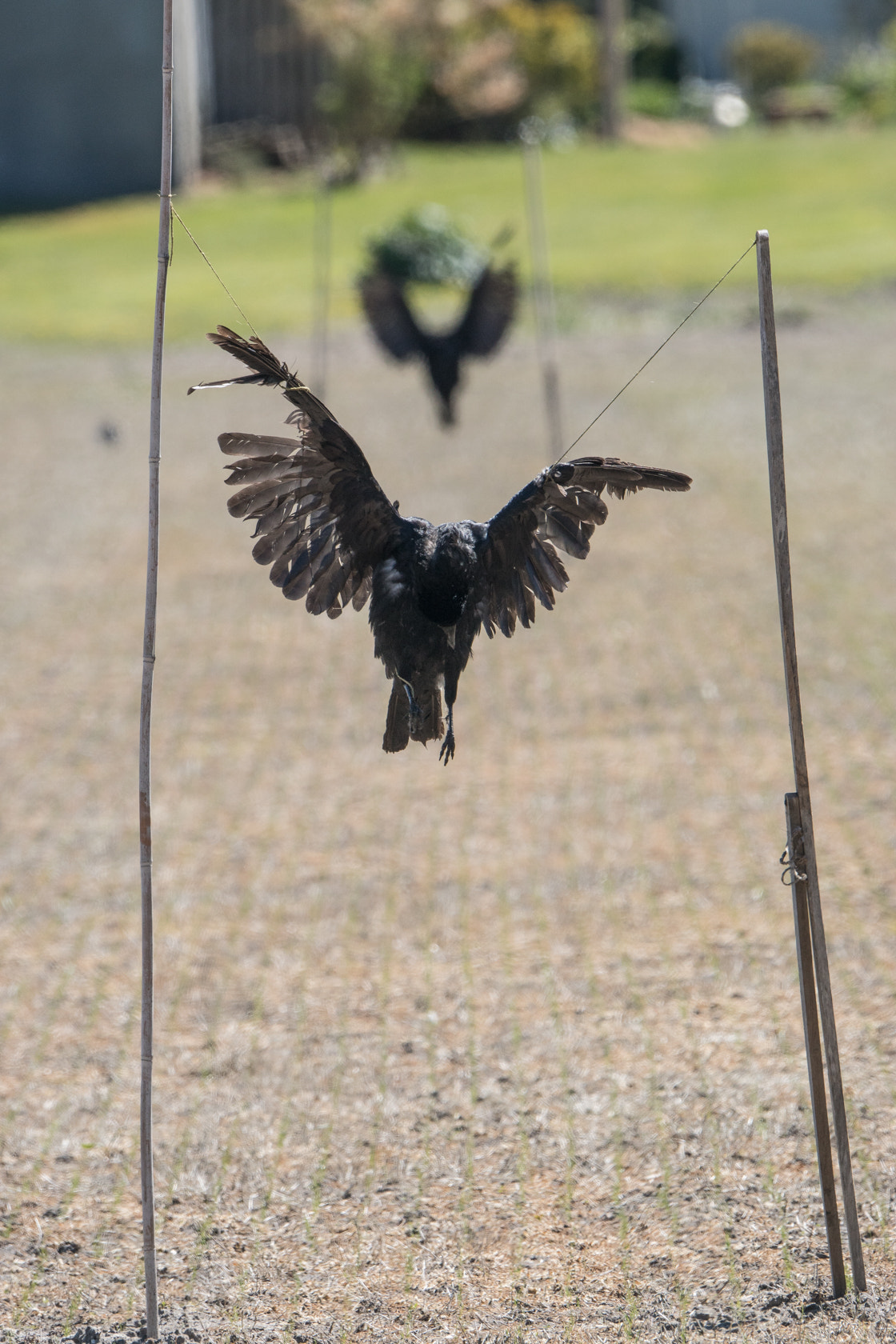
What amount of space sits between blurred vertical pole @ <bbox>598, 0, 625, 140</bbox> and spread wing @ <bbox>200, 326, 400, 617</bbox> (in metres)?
35.9

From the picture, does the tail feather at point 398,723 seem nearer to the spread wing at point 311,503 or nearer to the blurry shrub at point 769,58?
the spread wing at point 311,503

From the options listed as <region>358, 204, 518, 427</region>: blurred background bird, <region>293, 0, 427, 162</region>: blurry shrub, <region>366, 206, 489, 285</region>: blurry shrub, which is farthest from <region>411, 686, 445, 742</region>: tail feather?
<region>293, 0, 427, 162</region>: blurry shrub

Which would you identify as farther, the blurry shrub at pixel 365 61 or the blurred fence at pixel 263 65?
the blurred fence at pixel 263 65

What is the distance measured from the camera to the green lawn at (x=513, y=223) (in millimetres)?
27609

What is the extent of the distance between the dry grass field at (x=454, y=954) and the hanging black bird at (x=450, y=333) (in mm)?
1864

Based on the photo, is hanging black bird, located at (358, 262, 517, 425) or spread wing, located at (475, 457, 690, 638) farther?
hanging black bird, located at (358, 262, 517, 425)

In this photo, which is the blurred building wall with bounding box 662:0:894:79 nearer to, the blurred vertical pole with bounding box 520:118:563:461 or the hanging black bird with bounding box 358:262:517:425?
the blurred vertical pole with bounding box 520:118:563:461

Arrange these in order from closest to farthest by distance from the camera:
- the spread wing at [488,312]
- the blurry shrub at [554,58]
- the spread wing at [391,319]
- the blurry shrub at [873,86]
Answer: the spread wing at [488,312], the spread wing at [391,319], the blurry shrub at [554,58], the blurry shrub at [873,86]

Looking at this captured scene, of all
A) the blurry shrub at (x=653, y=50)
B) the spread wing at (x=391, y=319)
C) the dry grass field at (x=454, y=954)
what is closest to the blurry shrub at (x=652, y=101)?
the blurry shrub at (x=653, y=50)

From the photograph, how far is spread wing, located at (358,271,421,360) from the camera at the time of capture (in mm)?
13359

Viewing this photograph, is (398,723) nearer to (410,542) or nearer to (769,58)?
(410,542)

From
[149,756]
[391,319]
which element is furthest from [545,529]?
[391,319]

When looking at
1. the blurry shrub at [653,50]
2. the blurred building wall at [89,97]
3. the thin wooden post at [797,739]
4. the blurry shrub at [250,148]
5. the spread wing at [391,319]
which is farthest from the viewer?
the blurry shrub at [653,50]

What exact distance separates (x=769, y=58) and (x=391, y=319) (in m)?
32.7
